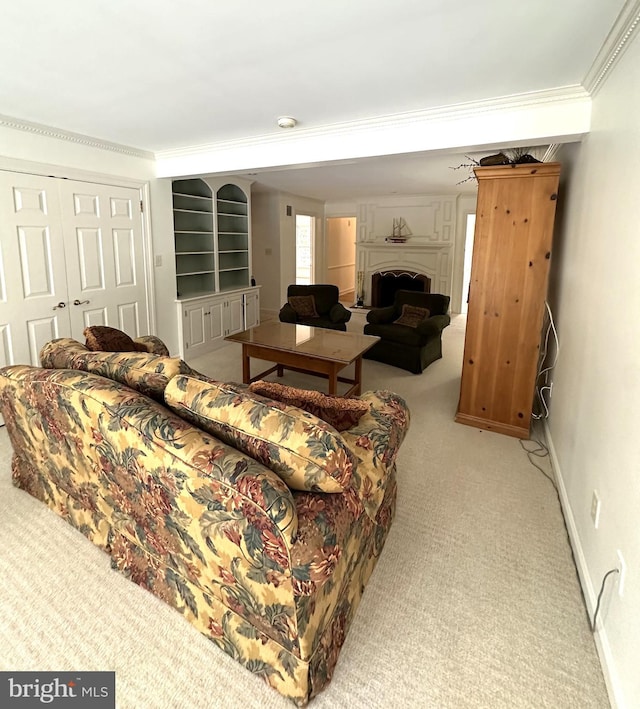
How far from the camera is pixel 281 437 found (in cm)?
136

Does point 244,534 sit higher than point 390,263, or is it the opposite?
point 390,263

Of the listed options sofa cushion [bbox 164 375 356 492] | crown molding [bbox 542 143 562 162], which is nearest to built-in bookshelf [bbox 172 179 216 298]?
crown molding [bbox 542 143 562 162]

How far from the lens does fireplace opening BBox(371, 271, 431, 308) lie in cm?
859

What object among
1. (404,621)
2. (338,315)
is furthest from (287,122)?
(404,621)

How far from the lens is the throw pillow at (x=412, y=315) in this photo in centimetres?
523

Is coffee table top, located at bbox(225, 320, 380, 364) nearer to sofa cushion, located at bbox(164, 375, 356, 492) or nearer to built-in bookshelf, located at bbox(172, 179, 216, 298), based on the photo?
built-in bookshelf, located at bbox(172, 179, 216, 298)

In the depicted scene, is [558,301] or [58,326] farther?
[58,326]

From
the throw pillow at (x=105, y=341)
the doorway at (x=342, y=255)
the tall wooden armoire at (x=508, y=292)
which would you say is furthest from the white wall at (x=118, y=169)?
the doorway at (x=342, y=255)

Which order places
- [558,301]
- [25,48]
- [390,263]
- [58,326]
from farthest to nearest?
[390,263] → [58,326] → [558,301] → [25,48]

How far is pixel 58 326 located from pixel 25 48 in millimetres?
2282

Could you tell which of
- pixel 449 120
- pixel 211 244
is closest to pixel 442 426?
pixel 449 120

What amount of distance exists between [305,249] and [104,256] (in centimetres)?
555

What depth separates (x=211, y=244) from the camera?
224 inches

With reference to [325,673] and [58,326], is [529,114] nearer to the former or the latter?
[325,673]
